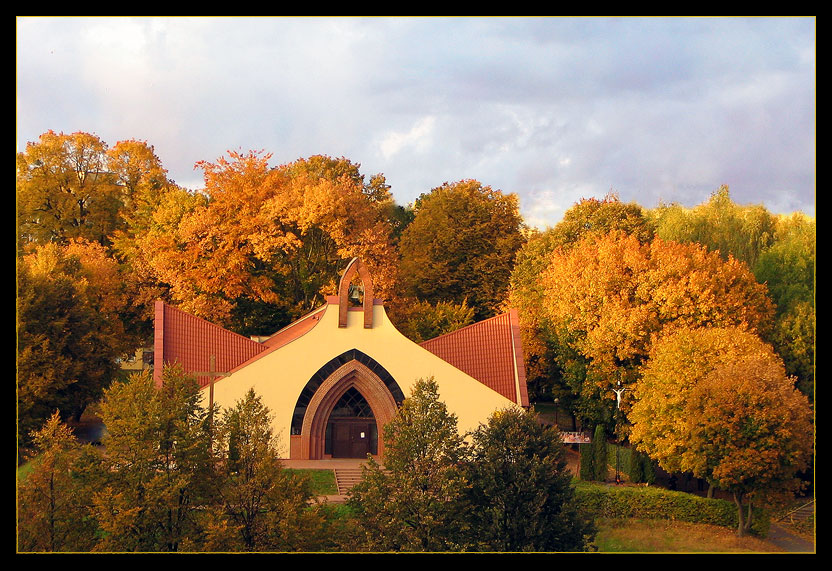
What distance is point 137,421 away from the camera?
31328 mm

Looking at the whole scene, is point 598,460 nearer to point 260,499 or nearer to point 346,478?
point 346,478

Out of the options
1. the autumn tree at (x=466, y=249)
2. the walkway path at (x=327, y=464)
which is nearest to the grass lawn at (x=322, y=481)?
the walkway path at (x=327, y=464)

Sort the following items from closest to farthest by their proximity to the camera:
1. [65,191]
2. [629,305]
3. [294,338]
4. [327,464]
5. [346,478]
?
1. [346,478]
2. [327,464]
3. [294,338]
4. [629,305]
5. [65,191]

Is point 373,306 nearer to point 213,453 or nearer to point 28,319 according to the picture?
point 213,453

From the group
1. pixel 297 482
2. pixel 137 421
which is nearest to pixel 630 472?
pixel 297 482

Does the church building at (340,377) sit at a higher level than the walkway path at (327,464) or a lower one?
higher

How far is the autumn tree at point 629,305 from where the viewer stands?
45344 mm

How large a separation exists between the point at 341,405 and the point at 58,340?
43.0ft

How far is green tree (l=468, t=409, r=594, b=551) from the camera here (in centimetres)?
3206

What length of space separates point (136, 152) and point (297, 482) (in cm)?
3394

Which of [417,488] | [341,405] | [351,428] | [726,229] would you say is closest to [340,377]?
[341,405]

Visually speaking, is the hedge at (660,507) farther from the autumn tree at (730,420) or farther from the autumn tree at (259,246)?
the autumn tree at (259,246)

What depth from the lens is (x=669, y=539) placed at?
3794 cm

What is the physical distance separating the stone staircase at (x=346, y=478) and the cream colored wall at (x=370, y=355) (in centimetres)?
276
